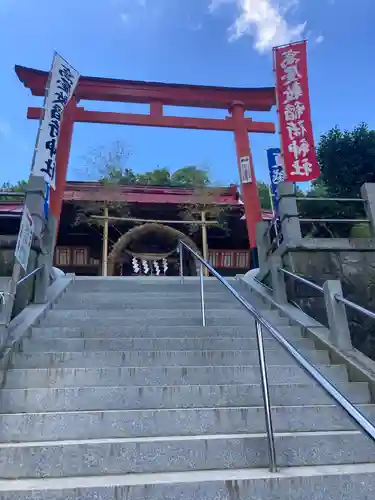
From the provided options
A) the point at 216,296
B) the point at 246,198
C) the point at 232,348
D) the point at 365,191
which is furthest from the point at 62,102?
the point at 232,348

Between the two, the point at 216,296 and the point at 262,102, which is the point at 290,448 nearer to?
the point at 216,296

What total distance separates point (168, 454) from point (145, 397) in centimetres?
64

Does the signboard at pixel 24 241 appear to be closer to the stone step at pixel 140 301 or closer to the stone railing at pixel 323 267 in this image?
the stone step at pixel 140 301

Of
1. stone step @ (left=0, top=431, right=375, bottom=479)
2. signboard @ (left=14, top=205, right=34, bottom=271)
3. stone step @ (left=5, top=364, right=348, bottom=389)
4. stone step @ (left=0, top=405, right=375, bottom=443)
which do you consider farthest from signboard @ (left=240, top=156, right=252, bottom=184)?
stone step @ (left=0, top=431, right=375, bottom=479)

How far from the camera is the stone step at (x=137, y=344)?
147 inches

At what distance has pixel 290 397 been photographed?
9.89 feet

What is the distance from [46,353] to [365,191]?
5.47m

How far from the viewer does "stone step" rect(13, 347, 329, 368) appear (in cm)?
339

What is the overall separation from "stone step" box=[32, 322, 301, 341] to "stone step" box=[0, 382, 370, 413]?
102 centimetres

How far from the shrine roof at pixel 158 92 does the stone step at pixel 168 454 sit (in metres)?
9.47

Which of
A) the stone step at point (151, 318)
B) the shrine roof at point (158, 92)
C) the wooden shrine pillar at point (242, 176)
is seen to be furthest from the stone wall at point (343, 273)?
the shrine roof at point (158, 92)

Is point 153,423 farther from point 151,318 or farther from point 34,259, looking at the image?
point 34,259

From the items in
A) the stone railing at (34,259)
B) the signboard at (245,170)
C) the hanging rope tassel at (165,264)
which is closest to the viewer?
the stone railing at (34,259)

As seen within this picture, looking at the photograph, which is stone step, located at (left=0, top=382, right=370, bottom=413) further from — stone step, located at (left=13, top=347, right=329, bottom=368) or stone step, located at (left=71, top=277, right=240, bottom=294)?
stone step, located at (left=71, top=277, right=240, bottom=294)
